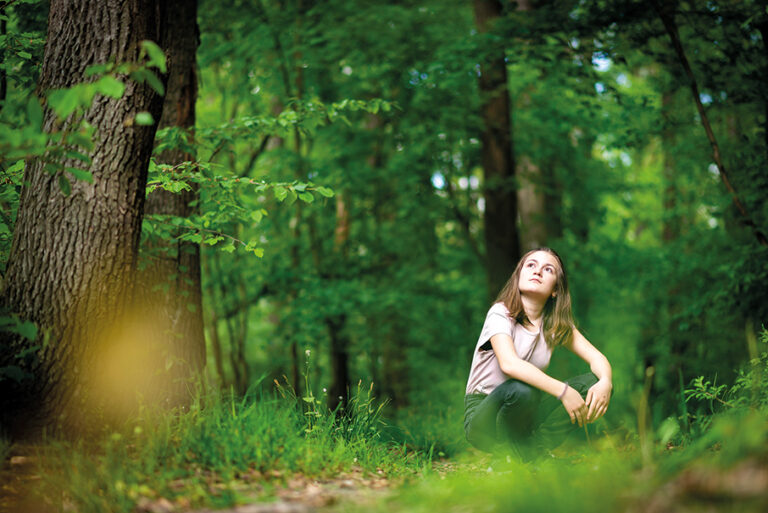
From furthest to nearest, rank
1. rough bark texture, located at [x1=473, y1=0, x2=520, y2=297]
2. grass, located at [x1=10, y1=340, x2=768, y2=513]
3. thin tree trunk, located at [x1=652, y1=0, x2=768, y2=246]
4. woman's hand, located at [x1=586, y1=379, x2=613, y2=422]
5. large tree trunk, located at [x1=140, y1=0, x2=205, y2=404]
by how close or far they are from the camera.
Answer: rough bark texture, located at [x1=473, y1=0, x2=520, y2=297]
thin tree trunk, located at [x1=652, y1=0, x2=768, y2=246]
large tree trunk, located at [x1=140, y1=0, x2=205, y2=404]
woman's hand, located at [x1=586, y1=379, x2=613, y2=422]
grass, located at [x1=10, y1=340, x2=768, y2=513]

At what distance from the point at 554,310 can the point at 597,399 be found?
655 mm

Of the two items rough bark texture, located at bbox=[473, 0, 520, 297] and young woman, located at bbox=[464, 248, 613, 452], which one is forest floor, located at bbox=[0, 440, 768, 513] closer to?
young woman, located at bbox=[464, 248, 613, 452]

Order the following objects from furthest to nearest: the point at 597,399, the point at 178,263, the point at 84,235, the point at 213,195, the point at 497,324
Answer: the point at 178,263
the point at 213,195
the point at 497,324
the point at 597,399
the point at 84,235

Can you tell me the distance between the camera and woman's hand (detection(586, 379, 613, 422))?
10.8ft

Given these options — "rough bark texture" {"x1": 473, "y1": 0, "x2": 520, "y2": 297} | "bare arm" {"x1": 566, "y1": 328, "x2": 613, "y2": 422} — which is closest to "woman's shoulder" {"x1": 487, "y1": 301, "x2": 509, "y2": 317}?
"bare arm" {"x1": 566, "y1": 328, "x2": 613, "y2": 422}

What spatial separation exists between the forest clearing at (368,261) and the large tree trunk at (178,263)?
19 millimetres

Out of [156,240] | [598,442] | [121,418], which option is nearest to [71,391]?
[121,418]

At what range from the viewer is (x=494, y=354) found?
11.9 feet

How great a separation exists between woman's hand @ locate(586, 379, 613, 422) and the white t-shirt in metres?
0.41

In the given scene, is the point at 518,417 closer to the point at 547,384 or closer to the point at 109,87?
the point at 547,384

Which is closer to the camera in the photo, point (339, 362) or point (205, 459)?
point (205, 459)

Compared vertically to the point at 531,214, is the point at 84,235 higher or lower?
lower

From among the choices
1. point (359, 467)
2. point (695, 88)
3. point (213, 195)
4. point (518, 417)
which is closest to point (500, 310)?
point (518, 417)

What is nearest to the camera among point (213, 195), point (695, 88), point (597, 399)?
point (597, 399)
